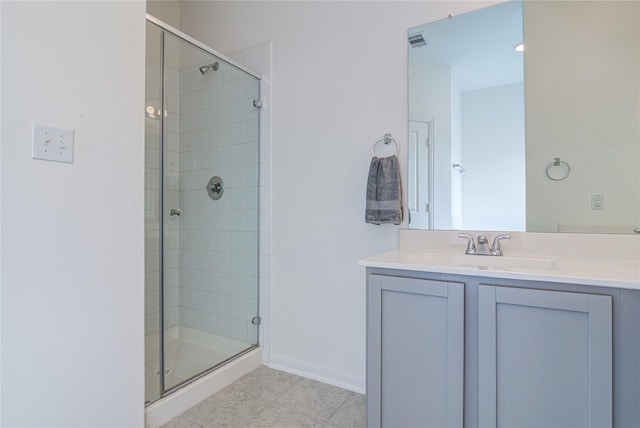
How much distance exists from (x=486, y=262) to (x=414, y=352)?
20.8 inches

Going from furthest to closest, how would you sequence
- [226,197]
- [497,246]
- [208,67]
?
[226,197] → [208,67] → [497,246]

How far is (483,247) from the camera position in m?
1.53

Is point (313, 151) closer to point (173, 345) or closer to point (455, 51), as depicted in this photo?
point (455, 51)

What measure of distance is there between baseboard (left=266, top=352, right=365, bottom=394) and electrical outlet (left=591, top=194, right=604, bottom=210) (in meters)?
1.38

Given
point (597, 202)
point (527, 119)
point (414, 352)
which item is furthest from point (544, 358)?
point (527, 119)

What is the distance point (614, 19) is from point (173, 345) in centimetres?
276

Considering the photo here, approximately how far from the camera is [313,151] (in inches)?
79.5

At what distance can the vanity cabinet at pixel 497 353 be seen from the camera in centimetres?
97

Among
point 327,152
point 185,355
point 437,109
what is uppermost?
point 437,109

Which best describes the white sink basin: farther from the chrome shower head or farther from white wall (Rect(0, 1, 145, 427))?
the chrome shower head

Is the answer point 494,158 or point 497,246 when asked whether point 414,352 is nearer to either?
point 497,246

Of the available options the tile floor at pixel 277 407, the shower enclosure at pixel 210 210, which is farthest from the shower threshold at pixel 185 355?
the tile floor at pixel 277 407

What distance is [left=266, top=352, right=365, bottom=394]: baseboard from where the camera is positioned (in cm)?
187

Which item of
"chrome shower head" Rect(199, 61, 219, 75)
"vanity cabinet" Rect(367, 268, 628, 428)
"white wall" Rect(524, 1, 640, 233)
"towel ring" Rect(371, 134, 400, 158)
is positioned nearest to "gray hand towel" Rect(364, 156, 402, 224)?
"towel ring" Rect(371, 134, 400, 158)
